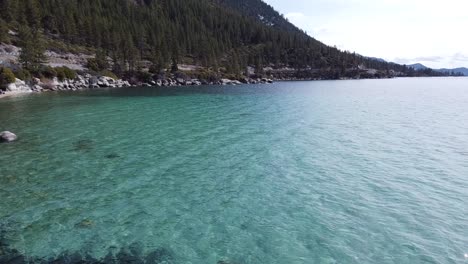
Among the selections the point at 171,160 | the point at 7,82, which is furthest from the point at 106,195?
the point at 7,82

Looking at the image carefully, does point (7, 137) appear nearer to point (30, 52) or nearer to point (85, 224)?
point (85, 224)

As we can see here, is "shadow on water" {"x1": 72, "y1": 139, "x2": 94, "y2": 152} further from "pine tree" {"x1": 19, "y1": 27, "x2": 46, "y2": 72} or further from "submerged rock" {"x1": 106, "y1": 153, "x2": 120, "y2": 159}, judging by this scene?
"pine tree" {"x1": 19, "y1": 27, "x2": 46, "y2": 72}

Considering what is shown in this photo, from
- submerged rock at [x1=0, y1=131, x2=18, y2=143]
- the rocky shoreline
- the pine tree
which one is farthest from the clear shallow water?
the pine tree

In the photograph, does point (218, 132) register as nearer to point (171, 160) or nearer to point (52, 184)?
point (171, 160)

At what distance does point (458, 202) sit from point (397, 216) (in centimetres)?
465

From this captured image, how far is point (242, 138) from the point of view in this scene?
3316cm

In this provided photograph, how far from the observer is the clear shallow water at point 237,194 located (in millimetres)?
13016

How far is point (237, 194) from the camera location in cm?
1852

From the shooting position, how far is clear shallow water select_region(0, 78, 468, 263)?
13016mm

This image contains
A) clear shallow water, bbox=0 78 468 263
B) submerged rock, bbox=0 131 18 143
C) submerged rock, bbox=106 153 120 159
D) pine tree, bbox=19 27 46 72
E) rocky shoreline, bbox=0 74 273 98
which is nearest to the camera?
clear shallow water, bbox=0 78 468 263

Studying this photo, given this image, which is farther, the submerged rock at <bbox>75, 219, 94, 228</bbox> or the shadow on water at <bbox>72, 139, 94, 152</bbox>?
the shadow on water at <bbox>72, 139, 94, 152</bbox>

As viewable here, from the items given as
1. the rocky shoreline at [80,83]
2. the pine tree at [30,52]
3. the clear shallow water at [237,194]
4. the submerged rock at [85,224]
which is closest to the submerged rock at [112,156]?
the clear shallow water at [237,194]

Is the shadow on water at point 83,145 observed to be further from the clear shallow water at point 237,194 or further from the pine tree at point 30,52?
the pine tree at point 30,52

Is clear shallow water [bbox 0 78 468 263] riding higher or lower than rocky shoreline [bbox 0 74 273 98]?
lower
